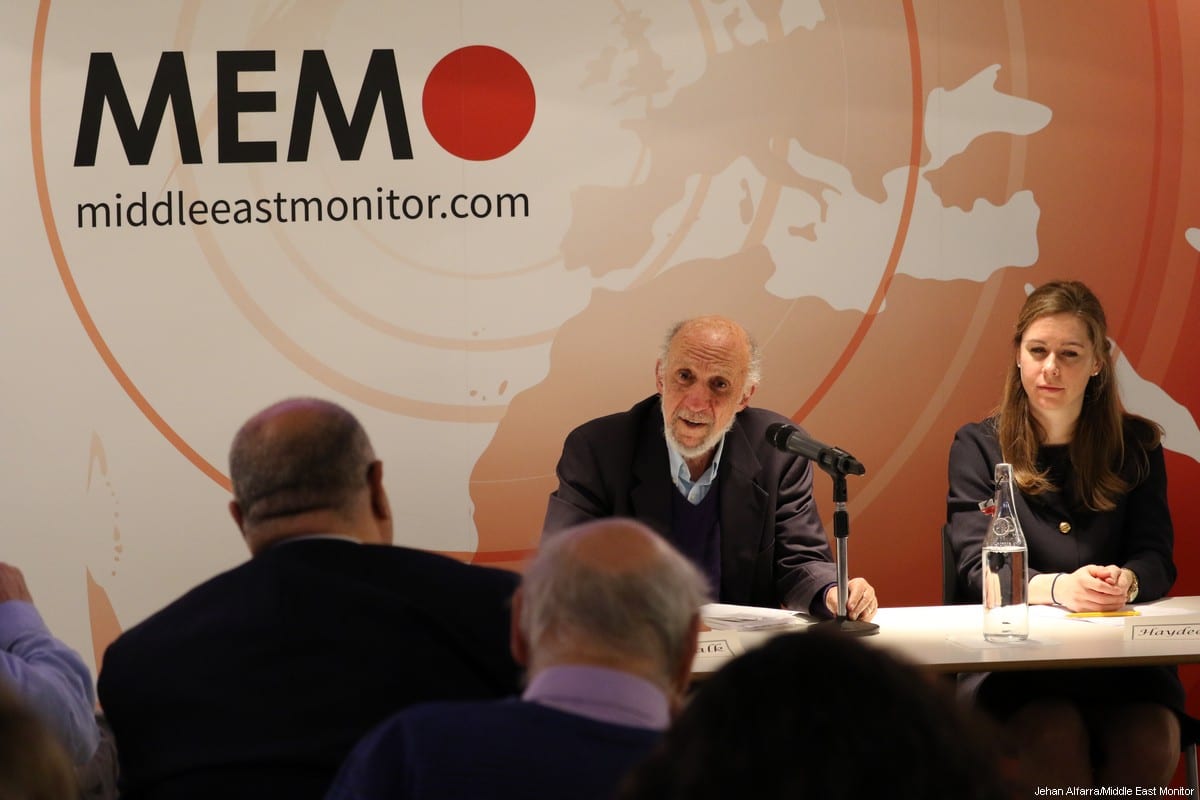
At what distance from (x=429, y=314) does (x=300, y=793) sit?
304cm

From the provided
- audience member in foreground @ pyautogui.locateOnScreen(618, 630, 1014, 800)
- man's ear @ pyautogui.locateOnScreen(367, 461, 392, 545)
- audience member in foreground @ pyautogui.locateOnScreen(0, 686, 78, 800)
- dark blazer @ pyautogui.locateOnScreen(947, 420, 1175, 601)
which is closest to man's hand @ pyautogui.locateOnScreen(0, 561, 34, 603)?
man's ear @ pyautogui.locateOnScreen(367, 461, 392, 545)

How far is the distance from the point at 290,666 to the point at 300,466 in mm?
393

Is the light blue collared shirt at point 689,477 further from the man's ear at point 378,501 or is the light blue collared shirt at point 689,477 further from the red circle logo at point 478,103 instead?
the man's ear at point 378,501

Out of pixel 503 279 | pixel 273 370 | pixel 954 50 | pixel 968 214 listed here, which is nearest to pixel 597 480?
Result: pixel 503 279

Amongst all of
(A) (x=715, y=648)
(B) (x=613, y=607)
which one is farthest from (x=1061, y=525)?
(B) (x=613, y=607)

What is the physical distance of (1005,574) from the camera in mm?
3289

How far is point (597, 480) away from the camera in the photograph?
389 centimetres

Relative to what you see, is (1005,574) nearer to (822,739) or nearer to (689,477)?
(689,477)

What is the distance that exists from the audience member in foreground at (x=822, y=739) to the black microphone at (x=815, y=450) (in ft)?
7.02

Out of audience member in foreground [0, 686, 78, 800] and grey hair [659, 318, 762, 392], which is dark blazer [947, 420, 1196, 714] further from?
audience member in foreground [0, 686, 78, 800]

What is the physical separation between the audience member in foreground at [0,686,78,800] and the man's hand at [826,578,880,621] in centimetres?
250

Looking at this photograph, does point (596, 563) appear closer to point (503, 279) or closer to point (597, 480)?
point (597, 480)

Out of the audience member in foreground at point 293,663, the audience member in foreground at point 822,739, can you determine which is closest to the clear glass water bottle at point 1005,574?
the audience member in foreground at point 293,663

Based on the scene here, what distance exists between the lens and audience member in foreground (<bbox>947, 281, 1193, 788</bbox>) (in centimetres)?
342
